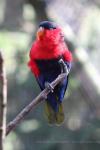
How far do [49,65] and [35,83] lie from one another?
2.99 m

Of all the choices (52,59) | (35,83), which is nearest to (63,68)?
(52,59)

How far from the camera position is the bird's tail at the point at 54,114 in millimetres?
853

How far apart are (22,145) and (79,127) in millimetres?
524

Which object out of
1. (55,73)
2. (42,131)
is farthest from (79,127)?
(55,73)

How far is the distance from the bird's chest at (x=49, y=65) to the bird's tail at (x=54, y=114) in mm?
68

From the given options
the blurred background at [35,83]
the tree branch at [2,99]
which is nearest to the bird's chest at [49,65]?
the tree branch at [2,99]

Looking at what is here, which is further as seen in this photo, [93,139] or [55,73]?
[93,139]

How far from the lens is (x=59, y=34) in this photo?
88cm

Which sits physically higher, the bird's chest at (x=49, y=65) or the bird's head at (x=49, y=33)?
the bird's head at (x=49, y=33)

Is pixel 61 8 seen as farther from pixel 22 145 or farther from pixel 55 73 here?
pixel 55 73

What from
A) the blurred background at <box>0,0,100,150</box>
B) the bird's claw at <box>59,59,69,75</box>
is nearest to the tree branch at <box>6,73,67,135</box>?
the bird's claw at <box>59,59,69,75</box>

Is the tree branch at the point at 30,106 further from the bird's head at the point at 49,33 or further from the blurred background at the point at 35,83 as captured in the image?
the blurred background at the point at 35,83

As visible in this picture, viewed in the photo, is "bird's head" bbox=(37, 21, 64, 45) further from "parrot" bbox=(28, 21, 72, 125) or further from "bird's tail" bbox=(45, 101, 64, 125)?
"bird's tail" bbox=(45, 101, 64, 125)

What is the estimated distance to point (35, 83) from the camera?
400cm
